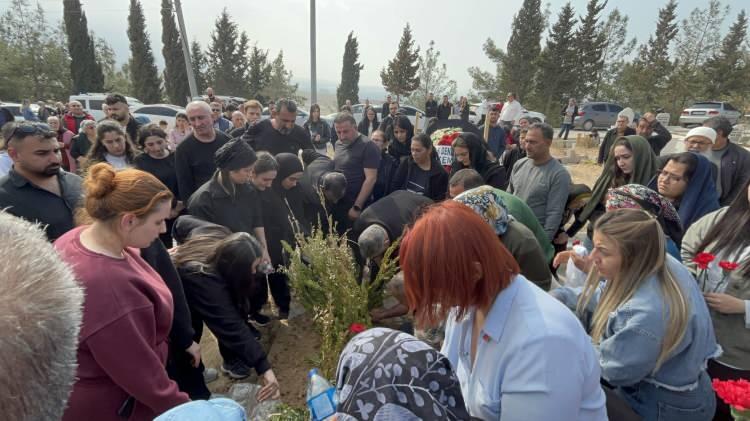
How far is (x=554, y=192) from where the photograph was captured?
10.6 ft

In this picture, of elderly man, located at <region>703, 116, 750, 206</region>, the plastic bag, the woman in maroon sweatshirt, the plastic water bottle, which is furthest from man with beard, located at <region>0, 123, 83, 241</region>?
elderly man, located at <region>703, 116, 750, 206</region>

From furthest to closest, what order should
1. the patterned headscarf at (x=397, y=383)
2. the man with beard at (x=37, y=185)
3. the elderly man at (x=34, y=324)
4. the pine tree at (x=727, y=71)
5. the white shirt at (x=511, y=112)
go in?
the pine tree at (x=727, y=71)
the white shirt at (x=511, y=112)
the man with beard at (x=37, y=185)
the patterned headscarf at (x=397, y=383)
the elderly man at (x=34, y=324)

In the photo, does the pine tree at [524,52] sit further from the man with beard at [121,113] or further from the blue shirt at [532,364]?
the blue shirt at [532,364]

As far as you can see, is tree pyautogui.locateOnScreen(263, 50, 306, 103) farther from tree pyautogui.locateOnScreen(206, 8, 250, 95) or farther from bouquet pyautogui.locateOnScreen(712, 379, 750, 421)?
bouquet pyautogui.locateOnScreen(712, 379, 750, 421)

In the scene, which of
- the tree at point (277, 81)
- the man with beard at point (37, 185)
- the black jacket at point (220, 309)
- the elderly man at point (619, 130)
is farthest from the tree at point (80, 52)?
the black jacket at point (220, 309)

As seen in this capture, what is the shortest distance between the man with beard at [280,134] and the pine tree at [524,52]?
30.2 meters

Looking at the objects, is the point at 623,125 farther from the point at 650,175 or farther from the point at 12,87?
the point at 12,87

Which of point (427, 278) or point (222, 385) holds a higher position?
point (427, 278)

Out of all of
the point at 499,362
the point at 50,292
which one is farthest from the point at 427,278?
the point at 50,292

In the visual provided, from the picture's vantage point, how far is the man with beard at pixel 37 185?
7.16 ft

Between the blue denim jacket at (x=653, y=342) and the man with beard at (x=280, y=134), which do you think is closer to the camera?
the blue denim jacket at (x=653, y=342)

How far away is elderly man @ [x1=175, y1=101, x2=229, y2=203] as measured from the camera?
11.4ft

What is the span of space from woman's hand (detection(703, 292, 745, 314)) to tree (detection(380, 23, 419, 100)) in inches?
1335

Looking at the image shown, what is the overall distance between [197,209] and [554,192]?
2810 mm
